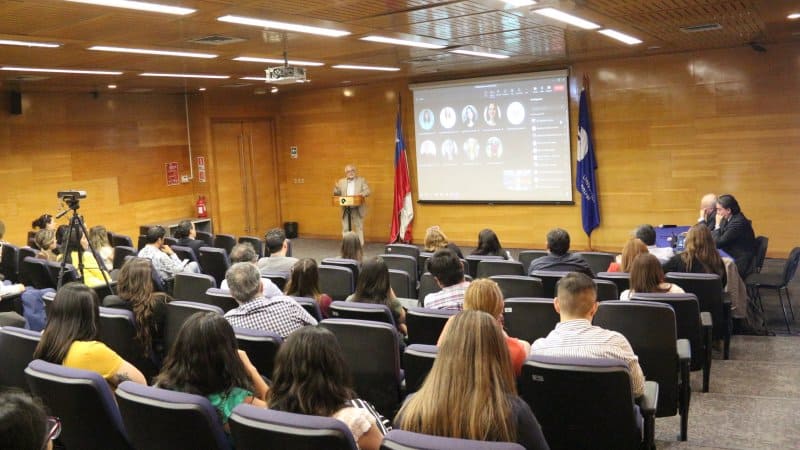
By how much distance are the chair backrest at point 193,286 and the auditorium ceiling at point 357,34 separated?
2.05 metres

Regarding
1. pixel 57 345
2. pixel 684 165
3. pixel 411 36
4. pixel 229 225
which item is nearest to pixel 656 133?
pixel 684 165

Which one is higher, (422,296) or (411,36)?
(411,36)

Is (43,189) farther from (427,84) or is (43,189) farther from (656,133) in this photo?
(656,133)

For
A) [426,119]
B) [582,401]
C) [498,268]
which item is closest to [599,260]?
[498,268]

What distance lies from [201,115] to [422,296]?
9357 mm

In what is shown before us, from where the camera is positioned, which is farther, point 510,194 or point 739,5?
point 510,194

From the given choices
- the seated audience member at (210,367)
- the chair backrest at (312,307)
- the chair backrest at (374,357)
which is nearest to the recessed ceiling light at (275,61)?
the chair backrest at (312,307)

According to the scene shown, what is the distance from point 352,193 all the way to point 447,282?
27.6ft

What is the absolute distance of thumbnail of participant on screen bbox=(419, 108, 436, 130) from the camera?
1318 cm

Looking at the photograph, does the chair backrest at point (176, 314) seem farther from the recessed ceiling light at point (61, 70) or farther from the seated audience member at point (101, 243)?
the recessed ceiling light at point (61, 70)

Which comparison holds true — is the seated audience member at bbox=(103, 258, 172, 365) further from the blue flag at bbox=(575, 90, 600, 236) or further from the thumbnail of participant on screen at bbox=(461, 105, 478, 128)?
the thumbnail of participant on screen at bbox=(461, 105, 478, 128)

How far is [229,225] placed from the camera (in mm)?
14578

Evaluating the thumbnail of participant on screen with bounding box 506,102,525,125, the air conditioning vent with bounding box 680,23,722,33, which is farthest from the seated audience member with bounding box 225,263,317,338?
the thumbnail of participant on screen with bounding box 506,102,525,125

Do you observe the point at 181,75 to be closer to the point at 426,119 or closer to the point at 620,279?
the point at 426,119
